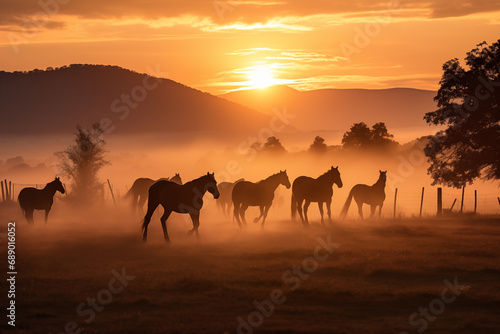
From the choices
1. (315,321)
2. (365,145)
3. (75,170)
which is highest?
(365,145)

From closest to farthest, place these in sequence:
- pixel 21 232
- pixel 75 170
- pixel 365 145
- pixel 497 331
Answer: pixel 497 331
pixel 21 232
pixel 75 170
pixel 365 145

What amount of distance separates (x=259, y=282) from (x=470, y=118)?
2942 centimetres

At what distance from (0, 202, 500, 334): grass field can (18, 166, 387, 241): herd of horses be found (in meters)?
1.56

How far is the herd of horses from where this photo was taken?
25.1 meters

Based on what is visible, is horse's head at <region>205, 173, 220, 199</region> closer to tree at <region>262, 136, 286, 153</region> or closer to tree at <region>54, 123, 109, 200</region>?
tree at <region>54, 123, 109, 200</region>

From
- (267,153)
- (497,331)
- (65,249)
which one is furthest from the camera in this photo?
(267,153)

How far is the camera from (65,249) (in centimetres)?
2383

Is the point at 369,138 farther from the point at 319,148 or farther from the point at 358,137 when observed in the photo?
the point at 319,148

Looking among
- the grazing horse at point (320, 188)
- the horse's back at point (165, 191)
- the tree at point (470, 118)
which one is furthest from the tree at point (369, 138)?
the horse's back at point (165, 191)

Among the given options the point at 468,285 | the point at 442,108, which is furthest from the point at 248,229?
the point at 442,108

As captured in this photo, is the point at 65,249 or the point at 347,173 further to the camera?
the point at 347,173

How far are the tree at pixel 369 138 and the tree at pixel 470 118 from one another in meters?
31.9

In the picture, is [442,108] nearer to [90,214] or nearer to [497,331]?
[90,214]

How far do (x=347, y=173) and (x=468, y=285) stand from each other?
5965 cm
